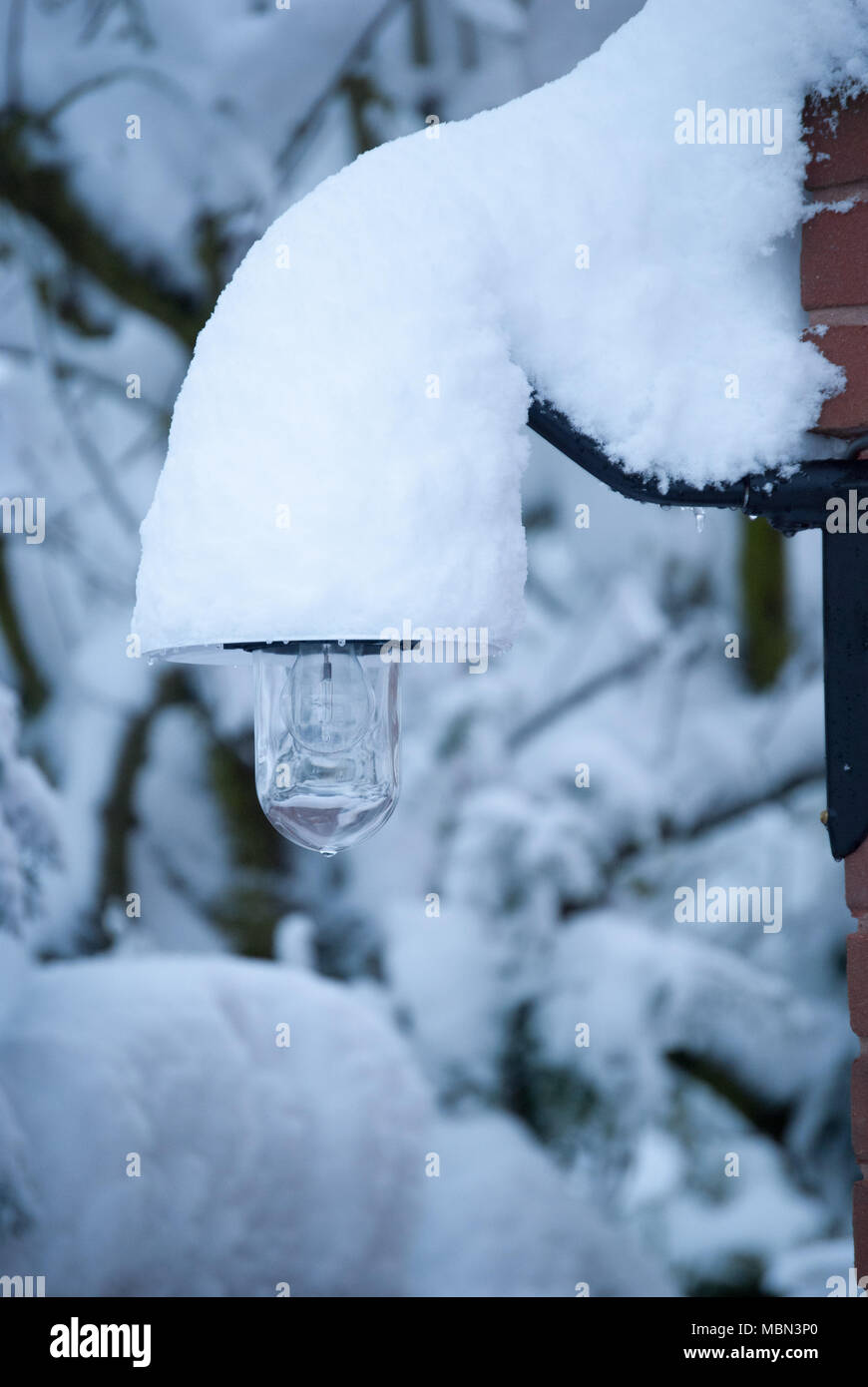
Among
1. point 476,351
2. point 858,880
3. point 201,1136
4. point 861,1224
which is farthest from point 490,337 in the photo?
point 201,1136

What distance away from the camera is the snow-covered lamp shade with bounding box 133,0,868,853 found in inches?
34.4

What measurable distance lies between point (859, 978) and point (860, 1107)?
0.15 m

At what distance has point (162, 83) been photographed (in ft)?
10.3

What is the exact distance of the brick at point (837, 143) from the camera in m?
0.98

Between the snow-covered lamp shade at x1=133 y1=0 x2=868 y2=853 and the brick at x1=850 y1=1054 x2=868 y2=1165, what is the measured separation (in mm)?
588

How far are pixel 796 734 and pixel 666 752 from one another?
41cm

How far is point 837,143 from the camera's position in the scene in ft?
3.24

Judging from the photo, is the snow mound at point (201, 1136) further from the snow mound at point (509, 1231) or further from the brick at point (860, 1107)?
the brick at point (860, 1107)

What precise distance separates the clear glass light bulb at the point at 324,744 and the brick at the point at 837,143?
0.68 m

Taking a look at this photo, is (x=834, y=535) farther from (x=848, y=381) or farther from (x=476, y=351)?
(x=476, y=351)

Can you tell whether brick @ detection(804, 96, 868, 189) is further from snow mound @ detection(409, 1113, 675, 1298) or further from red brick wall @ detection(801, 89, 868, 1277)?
snow mound @ detection(409, 1113, 675, 1298)

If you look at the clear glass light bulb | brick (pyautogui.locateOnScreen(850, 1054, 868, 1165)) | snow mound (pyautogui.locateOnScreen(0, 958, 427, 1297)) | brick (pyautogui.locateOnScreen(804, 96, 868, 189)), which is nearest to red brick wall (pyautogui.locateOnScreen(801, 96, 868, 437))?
brick (pyautogui.locateOnScreen(804, 96, 868, 189))
